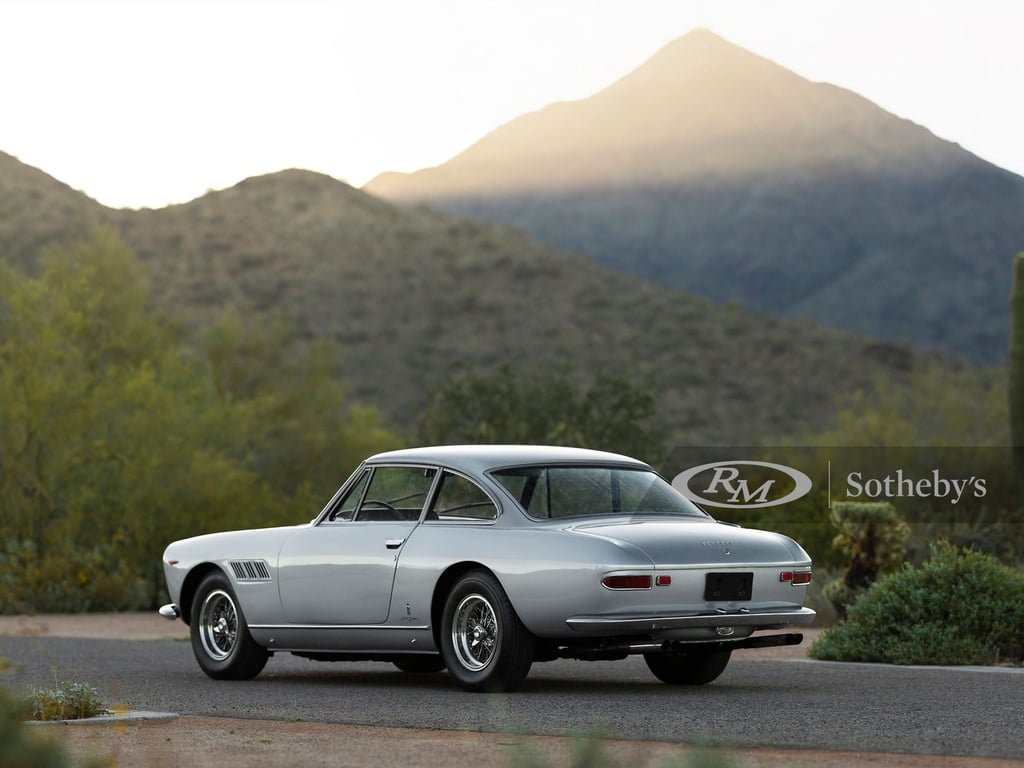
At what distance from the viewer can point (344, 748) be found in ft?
27.1

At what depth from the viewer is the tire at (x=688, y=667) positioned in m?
12.1

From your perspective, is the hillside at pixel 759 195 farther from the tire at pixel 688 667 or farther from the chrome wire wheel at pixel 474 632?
the chrome wire wheel at pixel 474 632

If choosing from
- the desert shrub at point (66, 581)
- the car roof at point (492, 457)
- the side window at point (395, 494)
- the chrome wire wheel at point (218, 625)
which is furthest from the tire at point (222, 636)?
the desert shrub at point (66, 581)

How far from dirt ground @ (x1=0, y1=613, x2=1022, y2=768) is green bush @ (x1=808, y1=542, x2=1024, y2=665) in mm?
5628

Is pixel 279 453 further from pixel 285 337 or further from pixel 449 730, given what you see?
pixel 449 730

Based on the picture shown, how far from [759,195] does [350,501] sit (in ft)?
342

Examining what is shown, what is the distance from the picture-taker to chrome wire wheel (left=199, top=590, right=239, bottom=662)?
13.0 meters

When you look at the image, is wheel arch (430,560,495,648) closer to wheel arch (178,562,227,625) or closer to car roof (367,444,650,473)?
car roof (367,444,650,473)

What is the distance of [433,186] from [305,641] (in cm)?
9898

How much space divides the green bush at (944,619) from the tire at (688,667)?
2.03 meters

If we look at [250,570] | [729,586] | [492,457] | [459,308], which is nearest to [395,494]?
[492,457]

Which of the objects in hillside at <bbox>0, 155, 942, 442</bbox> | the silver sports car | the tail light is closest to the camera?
the silver sports car

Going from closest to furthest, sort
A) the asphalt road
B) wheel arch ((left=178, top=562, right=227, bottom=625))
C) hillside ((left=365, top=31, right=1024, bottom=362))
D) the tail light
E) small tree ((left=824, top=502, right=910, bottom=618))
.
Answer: the asphalt road, the tail light, wheel arch ((left=178, top=562, right=227, bottom=625)), small tree ((left=824, top=502, right=910, bottom=618)), hillside ((left=365, top=31, right=1024, bottom=362))

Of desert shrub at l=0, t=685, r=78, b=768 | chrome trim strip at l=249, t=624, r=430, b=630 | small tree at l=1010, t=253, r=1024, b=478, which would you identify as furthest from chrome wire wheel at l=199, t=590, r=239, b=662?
small tree at l=1010, t=253, r=1024, b=478
